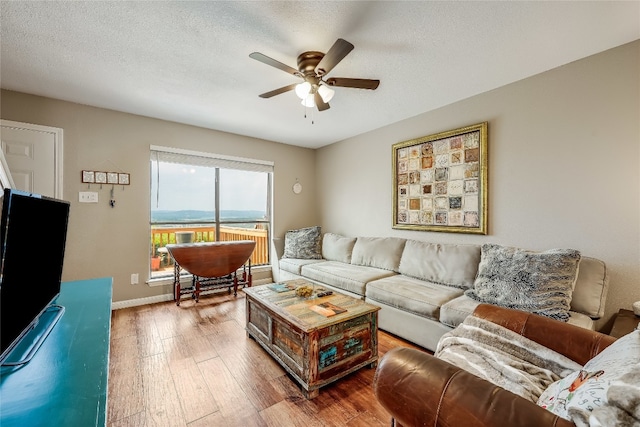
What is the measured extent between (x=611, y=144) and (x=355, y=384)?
2.48m

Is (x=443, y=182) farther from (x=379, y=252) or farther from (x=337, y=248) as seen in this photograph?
(x=337, y=248)

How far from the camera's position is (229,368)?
A: 1.94 m

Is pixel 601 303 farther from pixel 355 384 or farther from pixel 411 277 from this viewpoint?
pixel 355 384

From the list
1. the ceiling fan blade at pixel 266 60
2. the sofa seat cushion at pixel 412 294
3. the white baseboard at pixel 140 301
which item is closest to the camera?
the ceiling fan blade at pixel 266 60

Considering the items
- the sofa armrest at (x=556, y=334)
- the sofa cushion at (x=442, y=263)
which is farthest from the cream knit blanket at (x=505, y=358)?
the sofa cushion at (x=442, y=263)

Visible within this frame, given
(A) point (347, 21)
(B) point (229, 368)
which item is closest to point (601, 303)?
(A) point (347, 21)

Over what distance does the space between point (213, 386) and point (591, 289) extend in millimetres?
2616

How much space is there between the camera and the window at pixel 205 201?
11.2 feet

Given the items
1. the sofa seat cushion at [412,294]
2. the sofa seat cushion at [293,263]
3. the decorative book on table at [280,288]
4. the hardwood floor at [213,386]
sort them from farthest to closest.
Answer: the sofa seat cushion at [293,263]
the decorative book on table at [280,288]
the sofa seat cushion at [412,294]
the hardwood floor at [213,386]

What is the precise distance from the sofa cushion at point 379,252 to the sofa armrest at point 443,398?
2.13 metres

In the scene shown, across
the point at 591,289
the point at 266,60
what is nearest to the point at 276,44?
the point at 266,60

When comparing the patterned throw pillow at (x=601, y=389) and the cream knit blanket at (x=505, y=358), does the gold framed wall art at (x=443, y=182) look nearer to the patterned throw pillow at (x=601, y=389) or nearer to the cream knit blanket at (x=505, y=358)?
the cream knit blanket at (x=505, y=358)

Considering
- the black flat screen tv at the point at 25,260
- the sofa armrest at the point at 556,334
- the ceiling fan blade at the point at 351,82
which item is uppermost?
the ceiling fan blade at the point at 351,82

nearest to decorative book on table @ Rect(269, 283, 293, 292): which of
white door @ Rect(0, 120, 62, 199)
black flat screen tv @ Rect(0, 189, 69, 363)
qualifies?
black flat screen tv @ Rect(0, 189, 69, 363)
